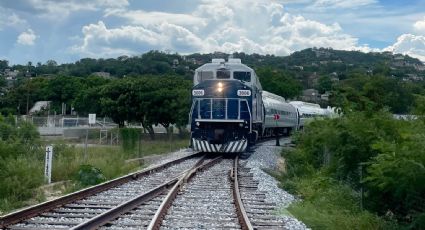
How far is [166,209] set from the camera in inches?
447

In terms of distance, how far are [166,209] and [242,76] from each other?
55.8ft

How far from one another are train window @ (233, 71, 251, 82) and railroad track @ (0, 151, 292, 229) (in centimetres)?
1091

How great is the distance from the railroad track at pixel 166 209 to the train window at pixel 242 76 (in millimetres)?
10912

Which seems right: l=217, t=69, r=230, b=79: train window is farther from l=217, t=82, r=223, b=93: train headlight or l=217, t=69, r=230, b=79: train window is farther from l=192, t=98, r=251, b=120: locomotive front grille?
l=192, t=98, r=251, b=120: locomotive front grille

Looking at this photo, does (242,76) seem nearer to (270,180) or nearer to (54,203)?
(270,180)

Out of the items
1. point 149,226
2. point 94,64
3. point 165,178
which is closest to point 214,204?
point 149,226

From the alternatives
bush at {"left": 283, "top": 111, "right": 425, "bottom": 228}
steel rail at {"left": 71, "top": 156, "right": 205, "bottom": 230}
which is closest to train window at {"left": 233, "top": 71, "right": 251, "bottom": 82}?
bush at {"left": 283, "top": 111, "right": 425, "bottom": 228}

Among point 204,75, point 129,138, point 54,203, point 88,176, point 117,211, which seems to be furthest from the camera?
point 129,138

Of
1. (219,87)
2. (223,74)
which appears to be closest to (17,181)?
(219,87)

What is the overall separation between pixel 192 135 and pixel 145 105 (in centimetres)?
2760

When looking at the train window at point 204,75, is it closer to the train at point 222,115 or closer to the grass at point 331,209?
the train at point 222,115

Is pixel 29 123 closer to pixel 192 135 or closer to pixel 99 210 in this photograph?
pixel 192 135

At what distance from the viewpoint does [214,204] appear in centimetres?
1260

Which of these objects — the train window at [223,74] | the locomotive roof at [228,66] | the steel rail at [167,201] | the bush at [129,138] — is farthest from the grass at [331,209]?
the bush at [129,138]
